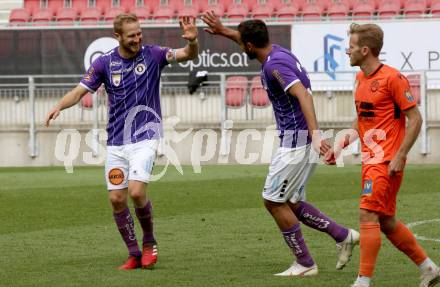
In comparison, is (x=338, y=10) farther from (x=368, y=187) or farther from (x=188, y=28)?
(x=368, y=187)

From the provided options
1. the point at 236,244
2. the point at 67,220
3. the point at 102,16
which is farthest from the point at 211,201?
the point at 102,16

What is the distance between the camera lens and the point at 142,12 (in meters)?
28.1

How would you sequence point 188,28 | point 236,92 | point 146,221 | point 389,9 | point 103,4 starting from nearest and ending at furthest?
point 188,28, point 146,221, point 236,92, point 389,9, point 103,4

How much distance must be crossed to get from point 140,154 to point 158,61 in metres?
0.82

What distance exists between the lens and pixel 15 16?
93.5ft

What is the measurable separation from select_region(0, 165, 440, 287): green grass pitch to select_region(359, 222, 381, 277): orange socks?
571mm

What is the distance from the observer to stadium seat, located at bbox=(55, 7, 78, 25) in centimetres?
2828

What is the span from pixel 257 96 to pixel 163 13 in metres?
5.35

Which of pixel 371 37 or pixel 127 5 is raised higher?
pixel 371 37

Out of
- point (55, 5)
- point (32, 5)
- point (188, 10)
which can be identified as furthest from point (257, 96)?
point (32, 5)

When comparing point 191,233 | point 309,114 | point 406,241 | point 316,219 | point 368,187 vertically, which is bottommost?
point 191,233

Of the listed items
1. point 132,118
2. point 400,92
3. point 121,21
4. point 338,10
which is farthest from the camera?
point 338,10

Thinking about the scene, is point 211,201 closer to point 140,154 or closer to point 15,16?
point 140,154

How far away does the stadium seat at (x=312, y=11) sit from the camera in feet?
86.9
